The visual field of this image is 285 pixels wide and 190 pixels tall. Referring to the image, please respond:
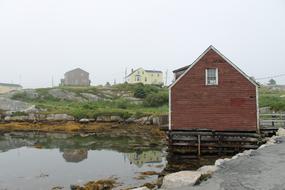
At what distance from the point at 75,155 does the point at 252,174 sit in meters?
16.4

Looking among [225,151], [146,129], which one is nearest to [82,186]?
[225,151]

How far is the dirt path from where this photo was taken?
10633 millimetres

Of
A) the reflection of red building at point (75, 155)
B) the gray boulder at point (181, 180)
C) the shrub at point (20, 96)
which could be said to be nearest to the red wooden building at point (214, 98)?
the reflection of red building at point (75, 155)

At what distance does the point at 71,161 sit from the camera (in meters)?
23.1

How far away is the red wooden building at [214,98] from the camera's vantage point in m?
22.8

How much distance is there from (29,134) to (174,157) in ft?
76.6

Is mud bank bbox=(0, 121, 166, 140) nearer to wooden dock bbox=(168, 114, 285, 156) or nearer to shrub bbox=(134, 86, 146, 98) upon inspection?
wooden dock bbox=(168, 114, 285, 156)

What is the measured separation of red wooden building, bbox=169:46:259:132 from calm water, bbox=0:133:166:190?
3.61m

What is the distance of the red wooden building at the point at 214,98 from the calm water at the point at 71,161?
3608 mm

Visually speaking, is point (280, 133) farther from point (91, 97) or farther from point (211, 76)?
point (91, 97)

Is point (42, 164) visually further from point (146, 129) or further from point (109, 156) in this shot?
point (146, 129)

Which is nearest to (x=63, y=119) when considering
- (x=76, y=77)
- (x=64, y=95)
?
(x=64, y=95)

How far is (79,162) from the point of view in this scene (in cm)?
2270

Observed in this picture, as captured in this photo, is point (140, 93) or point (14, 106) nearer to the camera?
point (14, 106)
